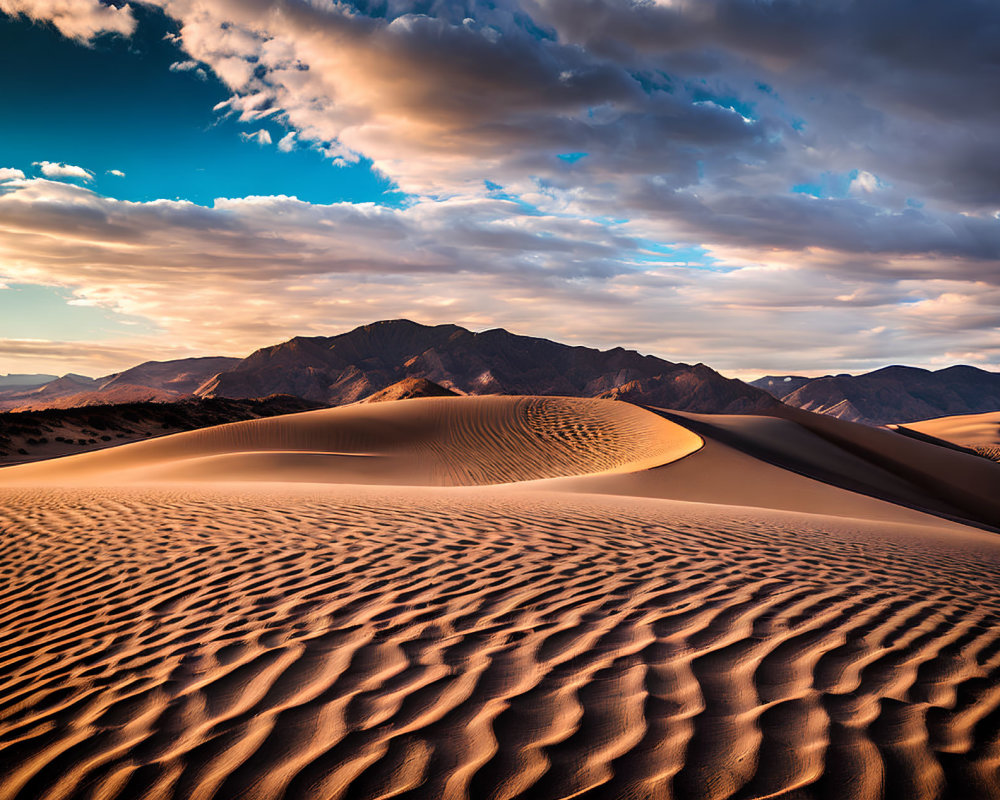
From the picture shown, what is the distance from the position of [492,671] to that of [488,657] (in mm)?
164

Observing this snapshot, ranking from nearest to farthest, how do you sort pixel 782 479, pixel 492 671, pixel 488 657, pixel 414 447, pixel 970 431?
pixel 492 671
pixel 488 657
pixel 782 479
pixel 414 447
pixel 970 431

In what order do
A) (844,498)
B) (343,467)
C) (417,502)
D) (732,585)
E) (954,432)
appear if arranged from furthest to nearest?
1. (954,432)
2. (343,467)
3. (844,498)
4. (417,502)
5. (732,585)

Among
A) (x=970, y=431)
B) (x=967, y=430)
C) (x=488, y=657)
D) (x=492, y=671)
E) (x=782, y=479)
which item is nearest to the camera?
(x=492, y=671)

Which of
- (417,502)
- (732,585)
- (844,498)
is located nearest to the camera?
(732,585)

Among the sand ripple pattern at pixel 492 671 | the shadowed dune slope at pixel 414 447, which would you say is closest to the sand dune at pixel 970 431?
the shadowed dune slope at pixel 414 447

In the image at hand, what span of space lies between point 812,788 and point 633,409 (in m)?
26.4

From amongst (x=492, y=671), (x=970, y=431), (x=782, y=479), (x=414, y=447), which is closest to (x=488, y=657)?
(x=492, y=671)

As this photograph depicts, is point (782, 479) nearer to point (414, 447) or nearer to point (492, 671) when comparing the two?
point (414, 447)

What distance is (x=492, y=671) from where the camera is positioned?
9.86 ft

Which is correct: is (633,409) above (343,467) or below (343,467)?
above

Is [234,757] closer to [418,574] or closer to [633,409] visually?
[418,574]

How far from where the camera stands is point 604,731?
8.18 feet

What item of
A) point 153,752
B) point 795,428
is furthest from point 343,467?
point 795,428

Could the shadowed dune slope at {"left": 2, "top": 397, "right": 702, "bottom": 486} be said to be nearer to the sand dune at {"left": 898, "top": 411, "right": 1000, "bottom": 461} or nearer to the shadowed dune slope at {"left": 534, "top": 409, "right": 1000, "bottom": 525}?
the shadowed dune slope at {"left": 534, "top": 409, "right": 1000, "bottom": 525}
